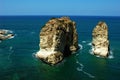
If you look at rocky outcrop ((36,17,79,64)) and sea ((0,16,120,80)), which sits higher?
rocky outcrop ((36,17,79,64))

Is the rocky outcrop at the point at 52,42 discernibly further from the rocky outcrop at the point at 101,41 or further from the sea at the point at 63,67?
the rocky outcrop at the point at 101,41

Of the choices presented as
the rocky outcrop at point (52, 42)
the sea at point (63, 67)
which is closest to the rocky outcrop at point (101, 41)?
the sea at point (63, 67)

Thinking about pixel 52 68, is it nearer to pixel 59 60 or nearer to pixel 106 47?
pixel 59 60

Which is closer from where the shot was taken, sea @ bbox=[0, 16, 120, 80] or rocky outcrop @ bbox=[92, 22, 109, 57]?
sea @ bbox=[0, 16, 120, 80]

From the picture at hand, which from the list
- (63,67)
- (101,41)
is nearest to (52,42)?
(63,67)

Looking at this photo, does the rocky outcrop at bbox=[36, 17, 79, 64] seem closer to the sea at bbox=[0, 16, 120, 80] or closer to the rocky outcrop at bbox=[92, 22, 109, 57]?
the sea at bbox=[0, 16, 120, 80]

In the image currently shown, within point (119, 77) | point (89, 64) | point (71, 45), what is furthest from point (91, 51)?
point (119, 77)

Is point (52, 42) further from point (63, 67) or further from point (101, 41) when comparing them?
point (101, 41)

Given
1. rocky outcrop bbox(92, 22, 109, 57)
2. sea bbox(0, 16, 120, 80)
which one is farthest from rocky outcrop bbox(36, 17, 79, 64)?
rocky outcrop bbox(92, 22, 109, 57)
